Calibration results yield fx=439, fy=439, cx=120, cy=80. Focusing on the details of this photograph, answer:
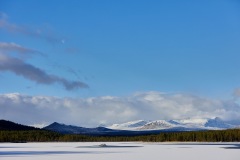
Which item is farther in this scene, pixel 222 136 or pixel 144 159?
pixel 222 136

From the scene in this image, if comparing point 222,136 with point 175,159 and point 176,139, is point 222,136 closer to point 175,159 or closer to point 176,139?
point 176,139

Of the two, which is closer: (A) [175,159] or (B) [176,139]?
(A) [175,159]

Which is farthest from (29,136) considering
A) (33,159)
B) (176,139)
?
(33,159)

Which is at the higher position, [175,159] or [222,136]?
[222,136]

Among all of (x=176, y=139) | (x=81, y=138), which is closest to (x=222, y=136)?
(x=176, y=139)

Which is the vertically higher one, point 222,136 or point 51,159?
point 222,136

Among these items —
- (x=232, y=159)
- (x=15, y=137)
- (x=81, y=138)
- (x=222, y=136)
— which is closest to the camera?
(x=232, y=159)

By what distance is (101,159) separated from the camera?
140 feet

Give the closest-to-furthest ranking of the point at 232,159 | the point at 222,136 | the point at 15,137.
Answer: the point at 232,159 < the point at 222,136 < the point at 15,137

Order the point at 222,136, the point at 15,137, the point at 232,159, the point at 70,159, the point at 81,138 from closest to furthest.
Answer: the point at 232,159 → the point at 70,159 → the point at 222,136 → the point at 15,137 → the point at 81,138

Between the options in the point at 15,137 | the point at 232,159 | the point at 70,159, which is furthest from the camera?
the point at 15,137

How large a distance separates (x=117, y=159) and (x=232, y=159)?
1080 centimetres

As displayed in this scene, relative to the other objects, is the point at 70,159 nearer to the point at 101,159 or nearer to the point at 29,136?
the point at 101,159

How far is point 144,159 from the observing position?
41.8m
